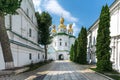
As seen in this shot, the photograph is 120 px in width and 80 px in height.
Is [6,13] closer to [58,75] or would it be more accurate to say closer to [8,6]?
[8,6]

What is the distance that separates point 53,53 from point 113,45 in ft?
186

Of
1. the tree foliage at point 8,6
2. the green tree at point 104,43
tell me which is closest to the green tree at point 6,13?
the tree foliage at point 8,6

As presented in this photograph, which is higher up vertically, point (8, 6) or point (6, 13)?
point (8, 6)

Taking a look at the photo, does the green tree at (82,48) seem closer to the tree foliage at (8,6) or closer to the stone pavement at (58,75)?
the stone pavement at (58,75)

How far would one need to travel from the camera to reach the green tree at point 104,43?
2046cm

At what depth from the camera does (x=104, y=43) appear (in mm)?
21031

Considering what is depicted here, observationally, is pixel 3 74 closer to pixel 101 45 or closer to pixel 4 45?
pixel 4 45

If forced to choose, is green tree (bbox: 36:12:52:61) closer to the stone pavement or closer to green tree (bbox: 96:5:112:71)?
the stone pavement

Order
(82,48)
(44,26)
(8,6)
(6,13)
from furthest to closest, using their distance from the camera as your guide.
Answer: (44,26)
(82,48)
(6,13)
(8,6)

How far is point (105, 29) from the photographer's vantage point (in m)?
21.0

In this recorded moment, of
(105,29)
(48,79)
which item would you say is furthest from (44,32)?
(48,79)

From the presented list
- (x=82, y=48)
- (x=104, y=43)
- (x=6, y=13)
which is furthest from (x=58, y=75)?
(x=82, y=48)

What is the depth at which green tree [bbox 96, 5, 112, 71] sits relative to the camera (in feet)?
67.1

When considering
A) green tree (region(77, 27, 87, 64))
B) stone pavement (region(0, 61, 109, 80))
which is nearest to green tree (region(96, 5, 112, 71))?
stone pavement (region(0, 61, 109, 80))
